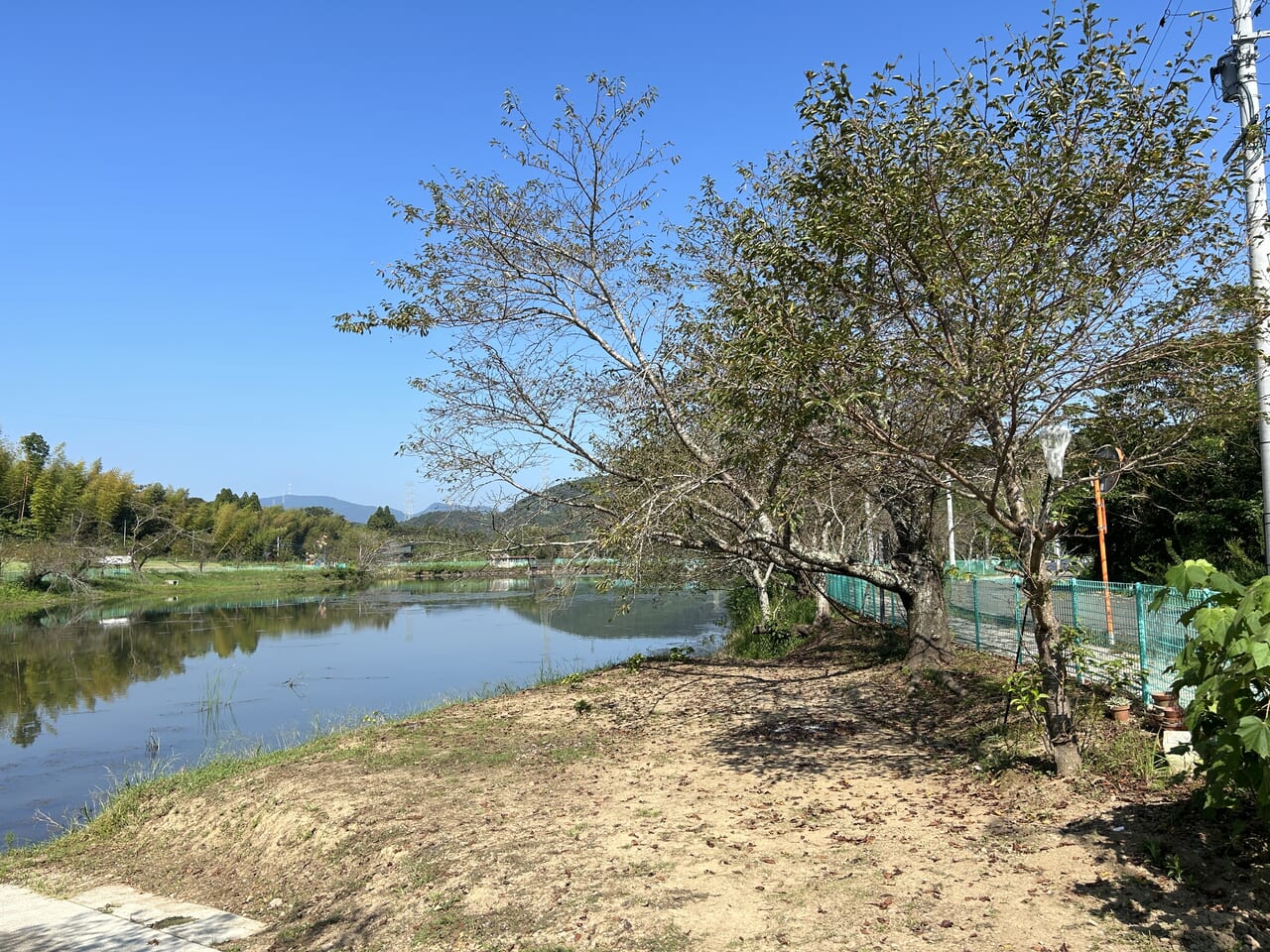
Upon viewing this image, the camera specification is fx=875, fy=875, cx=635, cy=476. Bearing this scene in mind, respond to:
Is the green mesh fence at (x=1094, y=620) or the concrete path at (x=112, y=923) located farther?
the green mesh fence at (x=1094, y=620)

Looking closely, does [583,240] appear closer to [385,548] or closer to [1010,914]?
[385,548]

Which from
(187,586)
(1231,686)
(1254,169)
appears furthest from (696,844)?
(187,586)

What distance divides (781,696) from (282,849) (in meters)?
5.94

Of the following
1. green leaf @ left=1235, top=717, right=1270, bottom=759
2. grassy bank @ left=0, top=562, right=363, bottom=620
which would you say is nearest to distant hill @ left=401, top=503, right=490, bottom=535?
green leaf @ left=1235, top=717, right=1270, bottom=759

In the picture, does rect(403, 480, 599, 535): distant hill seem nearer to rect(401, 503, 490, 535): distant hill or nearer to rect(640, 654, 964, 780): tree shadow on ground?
rect(401, 503, 490, 535): distant hill

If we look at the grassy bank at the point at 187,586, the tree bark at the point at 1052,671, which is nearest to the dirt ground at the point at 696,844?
the tree bark at the point at 1052,671

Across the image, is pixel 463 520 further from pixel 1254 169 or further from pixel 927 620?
pixel 1254 169

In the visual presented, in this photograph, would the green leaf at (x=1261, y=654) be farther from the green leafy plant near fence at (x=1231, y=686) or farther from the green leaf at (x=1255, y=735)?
the green leaf at (x=1255, y=735)

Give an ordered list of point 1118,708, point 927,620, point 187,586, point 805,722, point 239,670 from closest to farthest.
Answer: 1. point 1118,708
2. point 805,722
3. point 927,620
4. point 239,670
5. point 187,586

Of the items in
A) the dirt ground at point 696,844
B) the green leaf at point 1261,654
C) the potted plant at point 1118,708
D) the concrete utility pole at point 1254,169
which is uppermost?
the concrete utility pole at point 1254,169

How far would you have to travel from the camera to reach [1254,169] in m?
5.92

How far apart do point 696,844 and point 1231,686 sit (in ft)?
10.6

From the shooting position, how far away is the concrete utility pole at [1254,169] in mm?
5453

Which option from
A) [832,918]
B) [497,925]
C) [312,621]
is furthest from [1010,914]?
[312,621]
